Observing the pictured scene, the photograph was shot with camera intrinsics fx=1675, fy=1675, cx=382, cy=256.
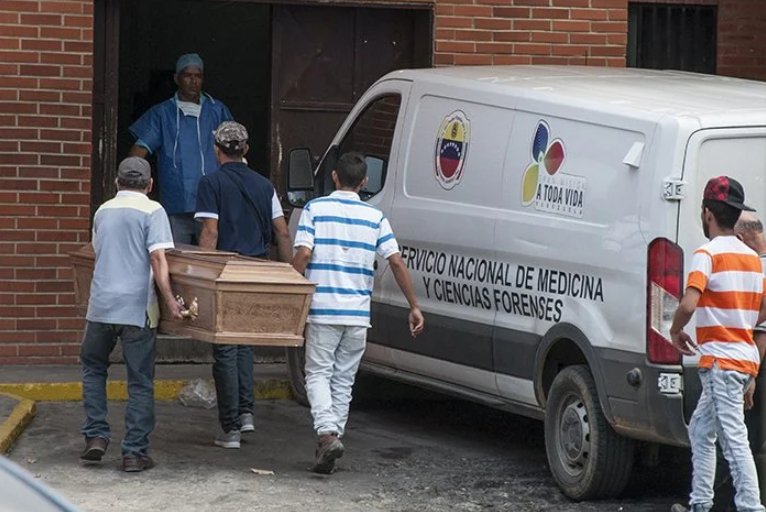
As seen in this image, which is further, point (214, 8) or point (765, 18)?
point (214, 8)

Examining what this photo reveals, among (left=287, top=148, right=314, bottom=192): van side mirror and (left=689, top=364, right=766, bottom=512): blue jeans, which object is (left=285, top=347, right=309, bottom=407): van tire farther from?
(left=689, top=364, right=766, bottom=512): blue jeans

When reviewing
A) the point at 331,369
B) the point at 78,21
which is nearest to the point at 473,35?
the point at 78,21

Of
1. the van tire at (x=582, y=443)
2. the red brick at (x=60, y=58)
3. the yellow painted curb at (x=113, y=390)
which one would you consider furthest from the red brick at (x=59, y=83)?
the van tire at (x=582, y=443)

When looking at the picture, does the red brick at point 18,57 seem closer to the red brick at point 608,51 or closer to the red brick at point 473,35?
the red brick at point 473,35

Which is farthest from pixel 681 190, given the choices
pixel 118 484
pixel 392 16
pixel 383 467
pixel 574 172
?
pixel 392 16

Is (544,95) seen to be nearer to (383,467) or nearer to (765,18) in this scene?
(383,467)

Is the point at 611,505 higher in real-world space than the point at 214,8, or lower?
lower

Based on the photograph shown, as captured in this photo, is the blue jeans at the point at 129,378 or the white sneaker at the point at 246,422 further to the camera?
the white sneaker at the point at 246,422

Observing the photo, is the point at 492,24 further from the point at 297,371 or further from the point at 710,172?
the point at 710,172

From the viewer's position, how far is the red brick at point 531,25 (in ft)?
40.7

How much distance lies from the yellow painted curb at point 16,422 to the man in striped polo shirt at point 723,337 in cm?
378

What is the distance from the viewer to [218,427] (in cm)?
1012

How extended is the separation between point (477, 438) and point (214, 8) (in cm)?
663

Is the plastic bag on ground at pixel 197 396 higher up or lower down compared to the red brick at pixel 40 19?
lower down
